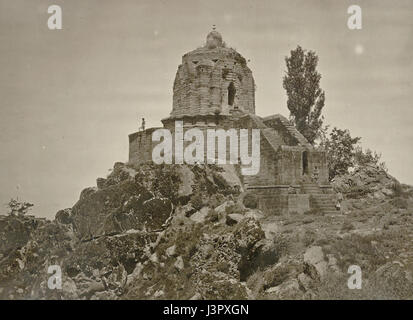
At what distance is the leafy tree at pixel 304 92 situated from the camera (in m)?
27.5

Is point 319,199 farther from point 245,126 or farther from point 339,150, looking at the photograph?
point 339,150

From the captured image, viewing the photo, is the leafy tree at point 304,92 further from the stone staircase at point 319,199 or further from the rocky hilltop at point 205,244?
the stone staircase at point 319,199

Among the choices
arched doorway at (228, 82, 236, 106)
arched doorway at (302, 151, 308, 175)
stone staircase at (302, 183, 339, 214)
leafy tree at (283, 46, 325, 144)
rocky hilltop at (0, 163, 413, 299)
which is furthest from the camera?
leafy tree at (283, 46, 325, 144)

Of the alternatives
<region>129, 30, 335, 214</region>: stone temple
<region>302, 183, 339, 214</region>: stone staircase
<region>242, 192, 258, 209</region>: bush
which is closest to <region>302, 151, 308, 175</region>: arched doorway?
<region>129, 30, 335, 214</region>: stone temple

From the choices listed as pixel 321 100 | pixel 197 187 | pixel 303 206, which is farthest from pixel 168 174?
pixel 321 100

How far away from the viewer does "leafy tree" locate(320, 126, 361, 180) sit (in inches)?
1083

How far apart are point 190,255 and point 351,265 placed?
588 cm

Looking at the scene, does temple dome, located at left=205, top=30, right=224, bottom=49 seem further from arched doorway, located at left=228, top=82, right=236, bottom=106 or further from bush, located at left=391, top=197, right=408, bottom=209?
bush, located at left=391, top=197, right=408, bottom=209

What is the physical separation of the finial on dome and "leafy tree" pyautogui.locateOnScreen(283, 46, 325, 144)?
24.0 ft

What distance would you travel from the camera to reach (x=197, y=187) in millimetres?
18031

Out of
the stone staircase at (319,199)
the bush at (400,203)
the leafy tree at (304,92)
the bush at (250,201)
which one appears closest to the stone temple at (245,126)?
the stone staircase at (319,199)

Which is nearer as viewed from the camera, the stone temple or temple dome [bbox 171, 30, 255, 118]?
the stone temple

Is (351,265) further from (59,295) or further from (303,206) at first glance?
(59,295)
